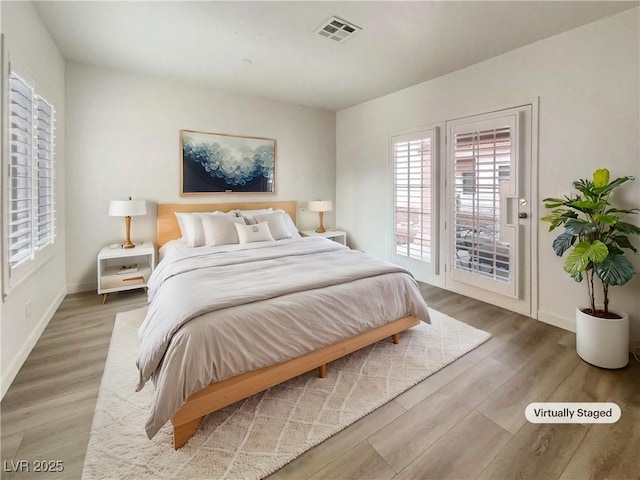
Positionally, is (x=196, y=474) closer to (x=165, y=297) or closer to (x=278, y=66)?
(x=165, y=297)

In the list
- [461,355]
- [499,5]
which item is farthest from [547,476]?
[499,5]

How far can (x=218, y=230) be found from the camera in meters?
3.57

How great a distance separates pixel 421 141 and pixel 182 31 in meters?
2.89

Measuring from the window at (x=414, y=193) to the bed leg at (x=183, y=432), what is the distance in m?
3.32

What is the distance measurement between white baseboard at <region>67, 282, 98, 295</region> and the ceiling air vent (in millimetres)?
3788

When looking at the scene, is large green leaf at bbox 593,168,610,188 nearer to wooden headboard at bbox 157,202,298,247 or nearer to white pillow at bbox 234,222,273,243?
white pillow at bbox 234,222,273,243

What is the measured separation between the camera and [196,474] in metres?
1.41

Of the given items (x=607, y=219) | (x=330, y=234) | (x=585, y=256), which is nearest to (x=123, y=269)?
(x=330, y=234)

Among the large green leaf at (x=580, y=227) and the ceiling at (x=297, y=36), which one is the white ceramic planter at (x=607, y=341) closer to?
the large green leaf at (x=580, y=227)

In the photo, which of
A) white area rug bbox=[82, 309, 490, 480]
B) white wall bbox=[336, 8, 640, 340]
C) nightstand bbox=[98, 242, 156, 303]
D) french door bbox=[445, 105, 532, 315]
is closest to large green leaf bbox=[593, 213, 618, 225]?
white wall bbox=[336, 8, 640, 340]

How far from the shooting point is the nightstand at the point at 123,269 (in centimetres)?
339

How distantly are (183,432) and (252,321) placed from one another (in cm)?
63

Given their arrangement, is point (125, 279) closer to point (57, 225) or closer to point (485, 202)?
point (57, 225)

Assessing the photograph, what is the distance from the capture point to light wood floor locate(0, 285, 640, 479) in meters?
1.46
